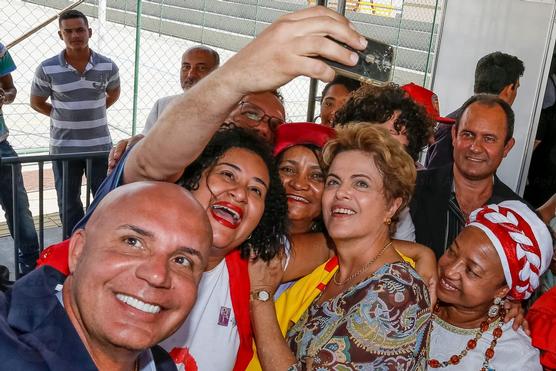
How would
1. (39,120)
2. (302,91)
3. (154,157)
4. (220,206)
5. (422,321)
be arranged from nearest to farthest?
1. (154,157)
2. (422,321)
3. (220,206)
4. (39,120)
5. (302,91)

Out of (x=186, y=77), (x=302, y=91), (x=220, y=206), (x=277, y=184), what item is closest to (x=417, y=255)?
(x=277, y=184)

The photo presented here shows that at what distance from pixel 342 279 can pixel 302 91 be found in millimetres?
7356

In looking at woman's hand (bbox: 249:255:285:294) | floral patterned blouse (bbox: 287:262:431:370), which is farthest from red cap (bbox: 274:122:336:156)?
floral patterned blouse (bbox: 287:262:431:370)

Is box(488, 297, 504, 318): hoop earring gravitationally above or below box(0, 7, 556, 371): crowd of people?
below

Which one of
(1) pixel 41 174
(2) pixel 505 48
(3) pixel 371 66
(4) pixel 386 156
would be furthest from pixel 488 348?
A: (2) pixel 505 48

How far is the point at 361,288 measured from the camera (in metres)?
1.99

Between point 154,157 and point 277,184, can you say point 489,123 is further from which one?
point 154,157

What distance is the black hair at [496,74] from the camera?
4816 millimetres

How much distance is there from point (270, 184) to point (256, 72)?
1140mm

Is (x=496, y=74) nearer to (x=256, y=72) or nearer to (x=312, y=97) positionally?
(x=312, y=97)

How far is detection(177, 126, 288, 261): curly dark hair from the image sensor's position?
2.27m

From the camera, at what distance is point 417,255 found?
2635mm

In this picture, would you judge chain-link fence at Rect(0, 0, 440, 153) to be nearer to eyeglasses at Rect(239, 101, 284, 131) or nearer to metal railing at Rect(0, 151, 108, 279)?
metal railing at Rect(0, 151, 108, 279)

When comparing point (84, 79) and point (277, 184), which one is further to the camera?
point (84, 79)
